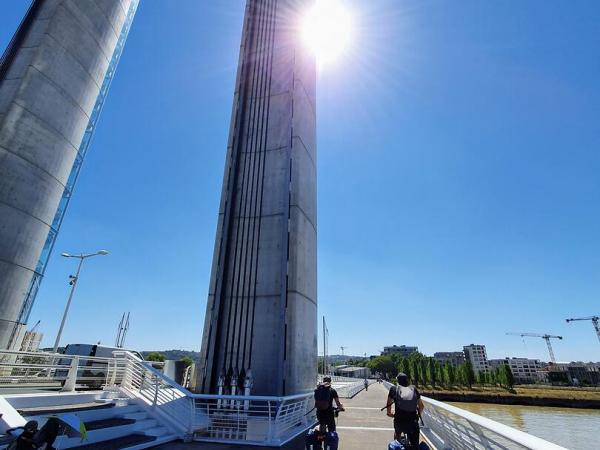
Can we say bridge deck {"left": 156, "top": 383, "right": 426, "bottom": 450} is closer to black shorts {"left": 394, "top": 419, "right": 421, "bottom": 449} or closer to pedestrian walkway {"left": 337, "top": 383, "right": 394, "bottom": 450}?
pedestrian walkway {"left": 337, "top": 383, "right": 394, "bottom": 450}

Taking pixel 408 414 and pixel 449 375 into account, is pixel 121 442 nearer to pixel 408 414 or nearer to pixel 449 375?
pixel 408 414

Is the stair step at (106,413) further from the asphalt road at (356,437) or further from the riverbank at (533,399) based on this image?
the riverbank at (533,399)

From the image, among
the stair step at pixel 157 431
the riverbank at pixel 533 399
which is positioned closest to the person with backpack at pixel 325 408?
the stair step at pixel 157 431

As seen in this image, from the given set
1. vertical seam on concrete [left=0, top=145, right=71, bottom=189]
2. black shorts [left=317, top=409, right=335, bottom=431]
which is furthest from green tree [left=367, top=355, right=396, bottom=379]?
black shorts [left=317, top=409, right=335, bottom=431]

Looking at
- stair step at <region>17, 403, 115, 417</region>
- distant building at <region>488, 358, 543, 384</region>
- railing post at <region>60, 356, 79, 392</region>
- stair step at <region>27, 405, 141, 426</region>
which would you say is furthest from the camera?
distant building at <region>488, 358, 543, 384</region>

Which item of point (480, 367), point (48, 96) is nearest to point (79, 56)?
point (48, 96)

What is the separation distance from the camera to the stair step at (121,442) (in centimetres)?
588

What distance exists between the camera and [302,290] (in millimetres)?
12789

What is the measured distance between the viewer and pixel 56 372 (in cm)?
1391

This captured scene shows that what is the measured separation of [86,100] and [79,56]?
259cm

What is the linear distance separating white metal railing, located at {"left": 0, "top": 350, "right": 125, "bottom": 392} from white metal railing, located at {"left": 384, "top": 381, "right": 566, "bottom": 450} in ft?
29.4

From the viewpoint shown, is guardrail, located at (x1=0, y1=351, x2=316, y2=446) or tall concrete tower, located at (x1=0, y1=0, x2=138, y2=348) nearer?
guardrail, located at (x1=0, y1=351, x2=316, y2=446)

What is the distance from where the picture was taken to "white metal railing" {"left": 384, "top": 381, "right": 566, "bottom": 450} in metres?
2.54

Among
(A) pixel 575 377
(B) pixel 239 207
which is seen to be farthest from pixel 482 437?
(A) pixel 575 377
